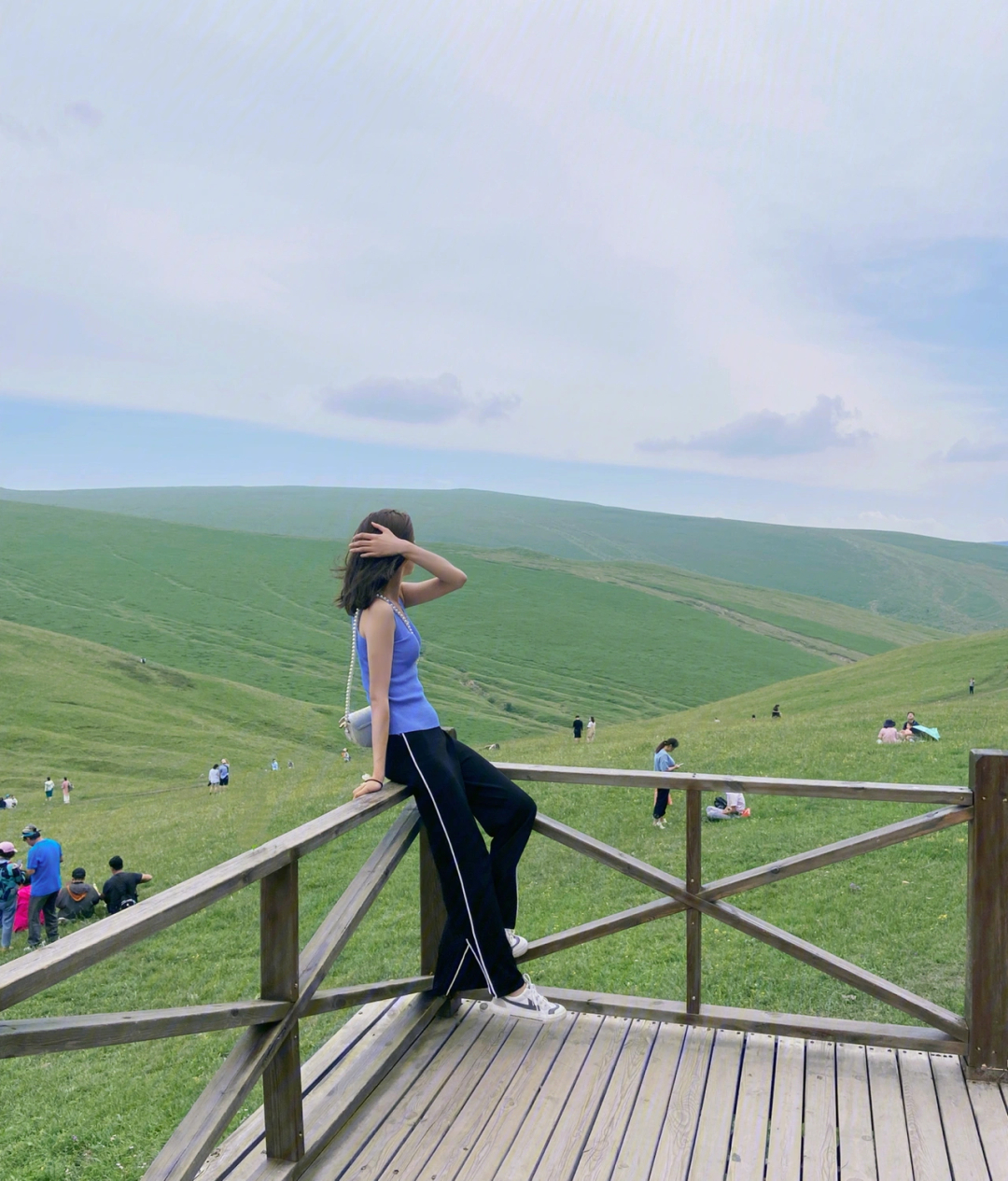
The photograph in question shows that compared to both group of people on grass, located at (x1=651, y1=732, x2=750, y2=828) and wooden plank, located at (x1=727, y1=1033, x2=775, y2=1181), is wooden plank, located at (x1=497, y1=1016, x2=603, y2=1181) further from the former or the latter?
group of people on grass, located at (x1=651, y1=732, x2=750, y2=828)

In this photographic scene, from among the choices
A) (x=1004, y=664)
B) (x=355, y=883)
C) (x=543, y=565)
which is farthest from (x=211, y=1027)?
(x=543, y=565)

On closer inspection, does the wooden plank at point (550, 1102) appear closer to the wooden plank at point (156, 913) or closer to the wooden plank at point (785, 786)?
the wooden plank at point (785, 786)

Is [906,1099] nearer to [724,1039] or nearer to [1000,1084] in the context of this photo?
[1000,1084]

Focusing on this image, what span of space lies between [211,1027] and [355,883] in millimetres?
1162

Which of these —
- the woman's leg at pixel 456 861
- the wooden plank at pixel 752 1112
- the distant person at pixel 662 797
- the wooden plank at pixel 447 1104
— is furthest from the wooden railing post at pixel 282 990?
the distant person at pixel 662 797

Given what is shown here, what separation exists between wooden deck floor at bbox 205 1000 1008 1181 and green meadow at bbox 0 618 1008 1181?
298 cm

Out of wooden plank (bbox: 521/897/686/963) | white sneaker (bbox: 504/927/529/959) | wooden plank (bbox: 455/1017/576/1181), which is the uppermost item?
wooden plank (bbox: 521/897/686/963)

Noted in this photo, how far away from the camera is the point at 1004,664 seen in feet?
127

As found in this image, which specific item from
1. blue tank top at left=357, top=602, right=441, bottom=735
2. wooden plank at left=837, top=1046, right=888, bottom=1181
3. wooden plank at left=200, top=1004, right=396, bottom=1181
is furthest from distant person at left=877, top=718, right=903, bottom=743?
blue tank top at left=357, top=602, right=441, bottom=735

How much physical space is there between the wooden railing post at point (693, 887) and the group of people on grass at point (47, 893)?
467 inches

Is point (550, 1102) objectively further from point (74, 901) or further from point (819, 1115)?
point (74, 901)

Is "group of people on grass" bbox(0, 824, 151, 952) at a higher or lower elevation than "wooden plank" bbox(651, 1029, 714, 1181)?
lower

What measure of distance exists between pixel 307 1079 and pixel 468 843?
138cm

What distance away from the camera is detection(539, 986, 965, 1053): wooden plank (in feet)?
15.0
